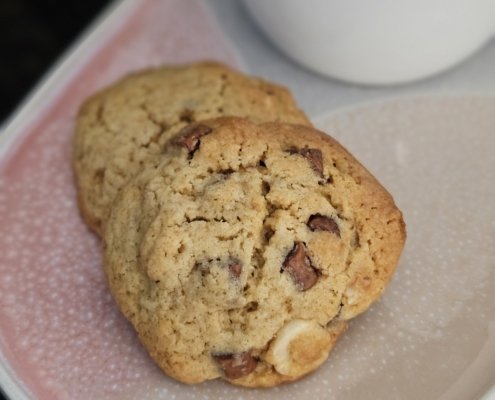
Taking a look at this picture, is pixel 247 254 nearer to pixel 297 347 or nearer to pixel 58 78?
pixel 297 347

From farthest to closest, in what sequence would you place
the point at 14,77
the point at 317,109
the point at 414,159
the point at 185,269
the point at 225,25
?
the point at 14,77 → the point at 225,25 → the point at 317,109 → the point at 414,159 → the point at 185,269

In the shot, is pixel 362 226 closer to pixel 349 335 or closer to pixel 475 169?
pixel 349 335

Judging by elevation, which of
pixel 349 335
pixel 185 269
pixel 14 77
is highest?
pixel 185 269

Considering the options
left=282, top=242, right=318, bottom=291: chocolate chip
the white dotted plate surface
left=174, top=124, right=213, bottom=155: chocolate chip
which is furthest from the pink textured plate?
left=174, top=124, right=213, bottom=155: chocolate chip

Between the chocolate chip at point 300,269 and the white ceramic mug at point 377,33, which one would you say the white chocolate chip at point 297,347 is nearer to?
the chocolate chip at point 300,269

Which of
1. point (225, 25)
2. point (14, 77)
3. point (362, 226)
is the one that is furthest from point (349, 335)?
point (14, 77)

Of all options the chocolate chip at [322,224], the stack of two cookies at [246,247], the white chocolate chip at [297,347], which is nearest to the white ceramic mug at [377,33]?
the stack of two cookies at [246,247]
